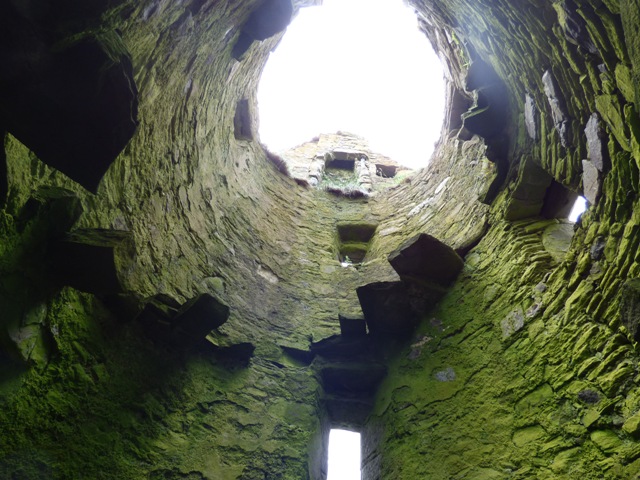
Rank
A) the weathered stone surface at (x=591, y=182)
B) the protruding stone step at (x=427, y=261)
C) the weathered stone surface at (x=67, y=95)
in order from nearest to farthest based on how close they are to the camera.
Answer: the weathered stone surface at (x=67, y=95), the weathered stone surface at (x=591, y=182), the protruding stone step at (x=427, y=261)

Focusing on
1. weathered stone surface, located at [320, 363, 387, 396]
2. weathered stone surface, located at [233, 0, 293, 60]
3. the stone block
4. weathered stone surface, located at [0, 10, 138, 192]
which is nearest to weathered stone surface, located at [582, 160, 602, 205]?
the stone block

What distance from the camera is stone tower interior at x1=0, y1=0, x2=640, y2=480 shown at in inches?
77.0

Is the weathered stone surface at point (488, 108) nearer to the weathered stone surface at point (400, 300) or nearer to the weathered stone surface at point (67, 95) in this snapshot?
the weathered stone surface at point (400, 300)

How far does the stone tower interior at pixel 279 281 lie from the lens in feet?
6.42

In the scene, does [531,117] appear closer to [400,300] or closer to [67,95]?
[400,300]

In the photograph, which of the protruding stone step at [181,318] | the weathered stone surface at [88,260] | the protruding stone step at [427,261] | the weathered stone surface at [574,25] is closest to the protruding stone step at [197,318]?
the protruding stone step at [181,318]

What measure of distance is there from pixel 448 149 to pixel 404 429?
4556 mm

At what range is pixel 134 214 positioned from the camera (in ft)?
10.6

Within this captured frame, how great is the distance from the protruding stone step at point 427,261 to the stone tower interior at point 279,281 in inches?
1.0

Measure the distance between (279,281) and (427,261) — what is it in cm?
193

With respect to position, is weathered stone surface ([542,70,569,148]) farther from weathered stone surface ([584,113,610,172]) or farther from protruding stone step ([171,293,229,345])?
protruding stone step ([171,293,229,345])

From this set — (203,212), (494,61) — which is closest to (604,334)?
(494,61)

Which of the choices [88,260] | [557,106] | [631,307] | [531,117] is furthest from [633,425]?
[88,260]

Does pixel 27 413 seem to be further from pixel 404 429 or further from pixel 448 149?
pixel 448 149
